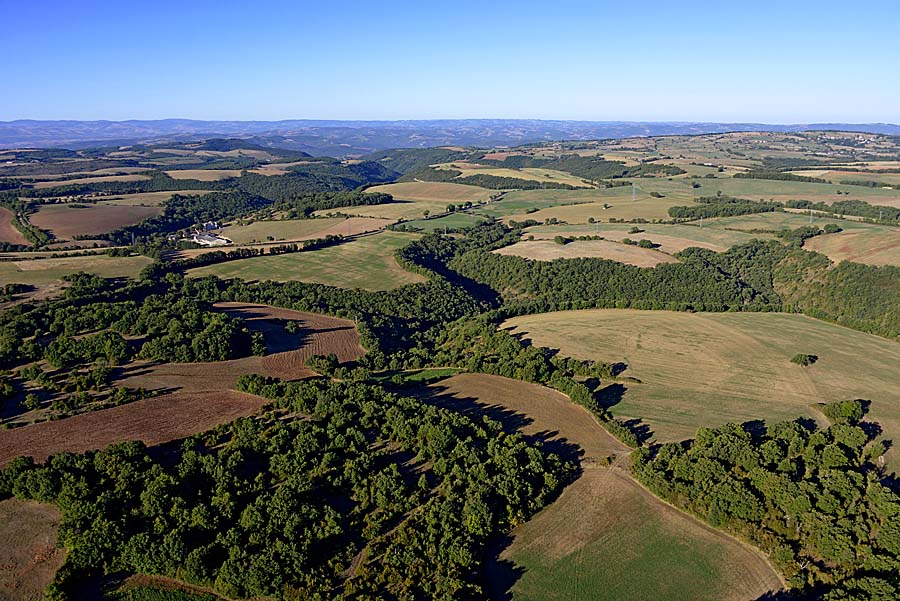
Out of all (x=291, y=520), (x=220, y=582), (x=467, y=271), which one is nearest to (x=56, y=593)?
(x=220, y=582)

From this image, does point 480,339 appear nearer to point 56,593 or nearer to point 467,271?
point 467,271

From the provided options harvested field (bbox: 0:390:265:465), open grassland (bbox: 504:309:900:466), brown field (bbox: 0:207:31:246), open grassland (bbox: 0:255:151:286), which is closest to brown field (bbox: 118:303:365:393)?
harvested field (bbox: 0:390:265:465)

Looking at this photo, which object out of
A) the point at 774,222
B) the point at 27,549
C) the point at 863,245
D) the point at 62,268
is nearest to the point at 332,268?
the point at 62,268

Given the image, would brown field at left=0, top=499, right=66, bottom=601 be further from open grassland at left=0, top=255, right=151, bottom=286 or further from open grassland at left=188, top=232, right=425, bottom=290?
open grassland at left=0, top=255, right=151, bottom=286

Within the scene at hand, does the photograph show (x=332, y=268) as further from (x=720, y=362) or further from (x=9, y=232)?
(x=9, y=232)

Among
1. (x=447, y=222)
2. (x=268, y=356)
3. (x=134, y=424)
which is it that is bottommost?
(x=268, y=356)
